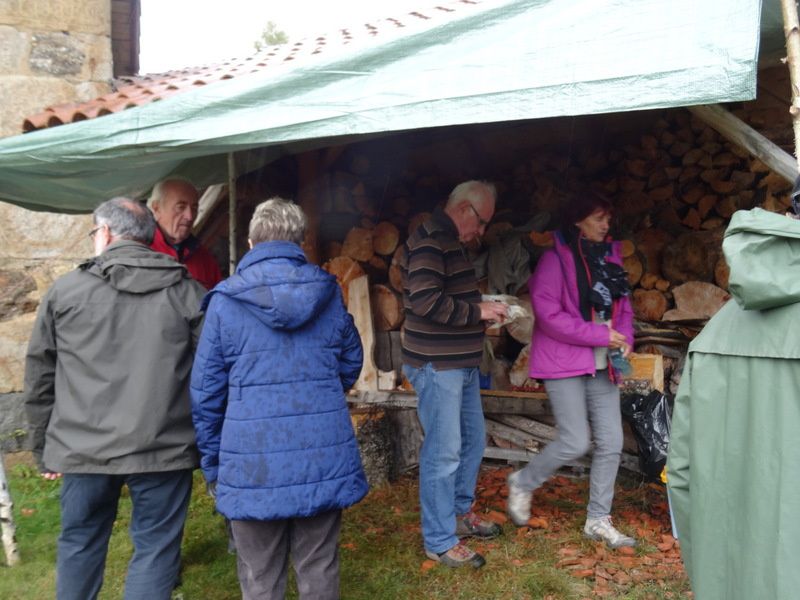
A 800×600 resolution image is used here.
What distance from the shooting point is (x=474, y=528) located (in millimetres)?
3682

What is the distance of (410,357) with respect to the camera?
3.36m

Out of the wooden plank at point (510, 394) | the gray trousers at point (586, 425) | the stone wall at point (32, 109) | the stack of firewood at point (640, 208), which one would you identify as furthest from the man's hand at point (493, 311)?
the stone wall at point (32, 109)

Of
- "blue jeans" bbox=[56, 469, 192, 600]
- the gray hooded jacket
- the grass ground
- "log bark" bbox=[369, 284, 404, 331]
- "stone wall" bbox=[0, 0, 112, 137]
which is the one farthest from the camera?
"log bark" bbox=[369, 284, 404, 331]

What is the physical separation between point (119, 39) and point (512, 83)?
5424mm

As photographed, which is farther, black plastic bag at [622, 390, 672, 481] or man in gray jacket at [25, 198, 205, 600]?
black plastic bag at [622, 390, 672, 481]

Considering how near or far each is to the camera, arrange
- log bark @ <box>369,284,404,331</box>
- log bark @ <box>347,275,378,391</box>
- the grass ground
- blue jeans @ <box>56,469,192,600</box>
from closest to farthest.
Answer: blue jeans @ <box>56,469,192,600</box>
the grass ground
log bark @ <box>347,275,378,391</box>
log bark @ <box>369,284,404,331</box>

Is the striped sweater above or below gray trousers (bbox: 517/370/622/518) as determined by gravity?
above

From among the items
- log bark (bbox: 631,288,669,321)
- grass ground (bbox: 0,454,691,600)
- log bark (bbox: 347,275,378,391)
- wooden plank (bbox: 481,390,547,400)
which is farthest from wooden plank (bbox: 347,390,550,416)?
log bark (bbox: 631,288,669,321)

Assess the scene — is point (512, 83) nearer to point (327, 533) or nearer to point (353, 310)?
point (327, 533)

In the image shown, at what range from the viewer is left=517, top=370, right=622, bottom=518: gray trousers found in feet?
11.3

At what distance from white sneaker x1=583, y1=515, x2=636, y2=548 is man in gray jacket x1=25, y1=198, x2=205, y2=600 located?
2099 mm

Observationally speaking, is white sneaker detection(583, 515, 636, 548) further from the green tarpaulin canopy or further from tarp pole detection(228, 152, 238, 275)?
tarp pole detection(228, 152, 238, 275)

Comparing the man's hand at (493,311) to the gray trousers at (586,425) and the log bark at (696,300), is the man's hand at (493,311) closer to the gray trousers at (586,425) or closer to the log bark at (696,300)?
the gray trousers at (586,425)

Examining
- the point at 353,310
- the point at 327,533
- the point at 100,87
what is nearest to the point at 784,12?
the point at 327,533
